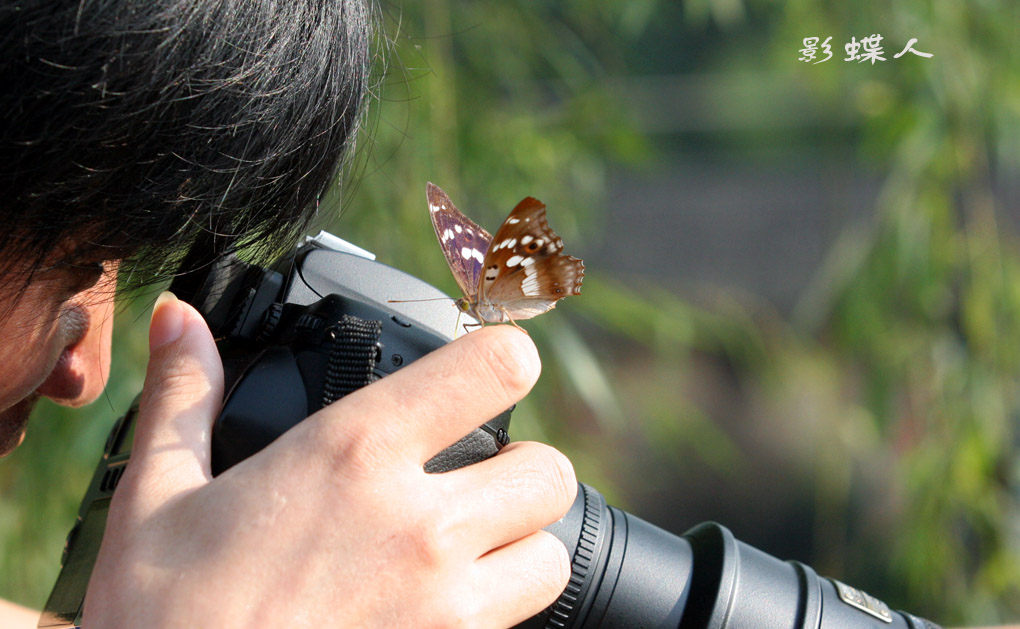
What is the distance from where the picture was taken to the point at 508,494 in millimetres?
406

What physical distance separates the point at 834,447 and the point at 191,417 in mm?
1278

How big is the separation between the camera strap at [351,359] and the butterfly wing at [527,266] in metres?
0.09

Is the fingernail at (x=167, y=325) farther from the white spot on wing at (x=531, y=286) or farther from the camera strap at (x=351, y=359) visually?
the white spot on wing at (x=531, y=286)

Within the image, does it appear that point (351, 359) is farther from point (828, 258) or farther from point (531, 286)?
point (828, 258)

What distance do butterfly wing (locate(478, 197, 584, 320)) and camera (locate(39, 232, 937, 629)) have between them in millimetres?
38

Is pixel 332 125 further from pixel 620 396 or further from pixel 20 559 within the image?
pixel 620 396

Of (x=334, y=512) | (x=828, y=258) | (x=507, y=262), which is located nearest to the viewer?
(x=334, y=512)

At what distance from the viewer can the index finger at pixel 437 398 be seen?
1.21 feet

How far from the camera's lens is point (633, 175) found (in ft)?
7.18

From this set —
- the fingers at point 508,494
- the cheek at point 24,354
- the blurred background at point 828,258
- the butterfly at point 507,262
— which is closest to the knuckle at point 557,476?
the fingers at point 508,494

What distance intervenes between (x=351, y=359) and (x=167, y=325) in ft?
0.30

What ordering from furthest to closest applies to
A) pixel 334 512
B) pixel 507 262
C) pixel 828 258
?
pixel 828 258 < pixel 507 262 < pixel 334 512

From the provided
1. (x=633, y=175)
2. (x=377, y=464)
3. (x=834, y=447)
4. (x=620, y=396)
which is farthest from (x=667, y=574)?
(x=633, y=175)

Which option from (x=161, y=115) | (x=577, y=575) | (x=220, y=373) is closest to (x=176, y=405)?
(x=220, y=373)
